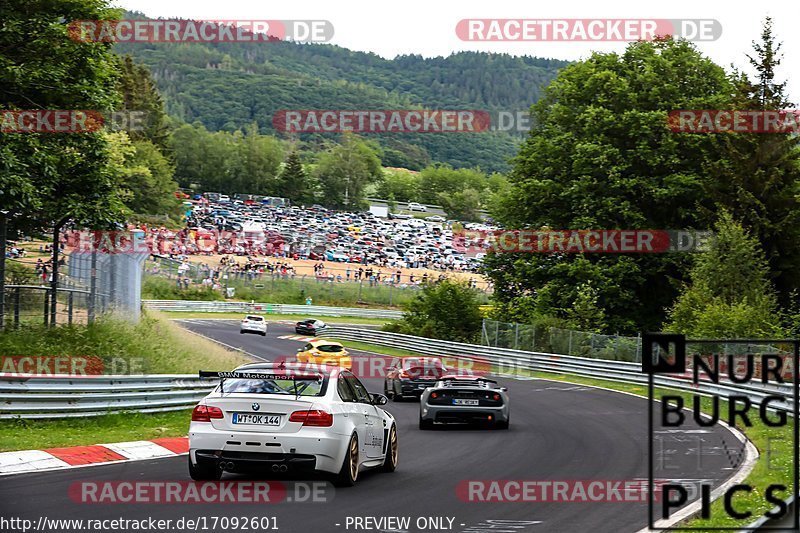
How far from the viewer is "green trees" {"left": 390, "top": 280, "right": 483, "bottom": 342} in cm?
5206

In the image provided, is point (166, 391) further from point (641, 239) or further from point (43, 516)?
point (641, 239)

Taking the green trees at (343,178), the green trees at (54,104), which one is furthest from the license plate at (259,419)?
the green trees at (343,178)

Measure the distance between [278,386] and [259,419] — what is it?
752 millimetres

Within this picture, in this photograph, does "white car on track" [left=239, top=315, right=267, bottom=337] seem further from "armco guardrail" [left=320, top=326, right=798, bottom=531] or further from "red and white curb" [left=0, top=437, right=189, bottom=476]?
"red and white curb" [left=0, top=437, right=189, bottom=476]

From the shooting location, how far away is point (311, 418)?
11547 mm

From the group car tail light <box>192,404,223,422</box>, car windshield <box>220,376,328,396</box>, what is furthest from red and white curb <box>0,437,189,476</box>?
car windshield <box>220,376,328,396</box>

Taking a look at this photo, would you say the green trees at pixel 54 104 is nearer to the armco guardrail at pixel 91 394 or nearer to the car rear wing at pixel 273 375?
the armco guardrail at pixel 91 394

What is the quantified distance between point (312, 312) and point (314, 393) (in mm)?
65556

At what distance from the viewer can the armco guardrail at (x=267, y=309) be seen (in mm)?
72500

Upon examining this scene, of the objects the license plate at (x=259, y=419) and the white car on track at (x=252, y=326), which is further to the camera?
the white car on track at (x=252, y=326)

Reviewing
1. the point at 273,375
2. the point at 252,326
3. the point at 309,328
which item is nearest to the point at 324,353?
the point at 252,326

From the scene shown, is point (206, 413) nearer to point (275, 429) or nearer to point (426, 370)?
point (275, 429)

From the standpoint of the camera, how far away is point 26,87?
2197cm

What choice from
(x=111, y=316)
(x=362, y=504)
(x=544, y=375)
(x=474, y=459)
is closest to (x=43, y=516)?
(x=362, y=504)
